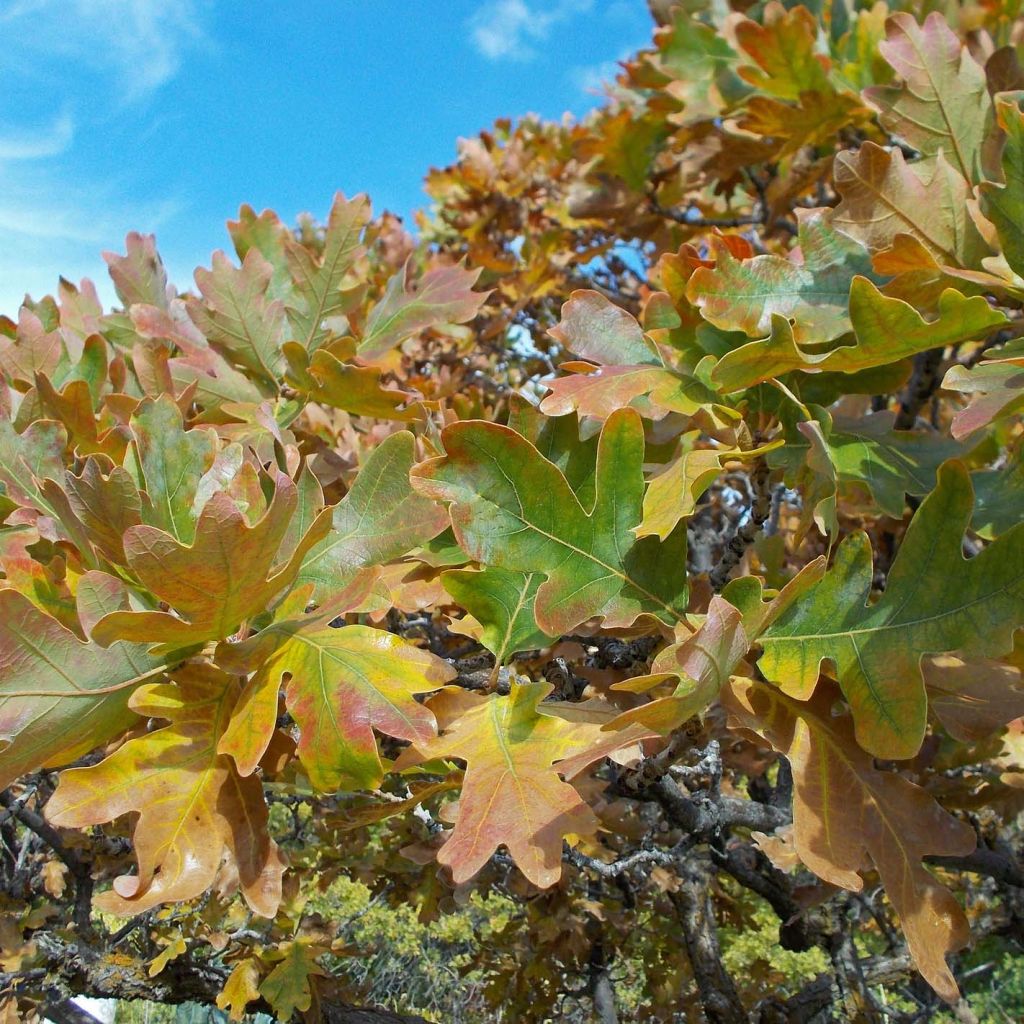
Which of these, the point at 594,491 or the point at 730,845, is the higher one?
the point at 594,491

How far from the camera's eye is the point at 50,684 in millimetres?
1038

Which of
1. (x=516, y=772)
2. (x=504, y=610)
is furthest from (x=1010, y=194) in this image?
(x=516, y=772)

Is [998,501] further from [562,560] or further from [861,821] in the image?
[562,560]

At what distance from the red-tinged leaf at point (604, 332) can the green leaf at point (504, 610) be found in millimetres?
341

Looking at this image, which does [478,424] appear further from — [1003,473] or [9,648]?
[1003,473]

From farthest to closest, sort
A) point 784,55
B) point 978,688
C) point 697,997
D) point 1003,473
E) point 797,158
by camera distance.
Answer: point 697,997, point 797,158, point 784,55, point 1003,473, point 978,688

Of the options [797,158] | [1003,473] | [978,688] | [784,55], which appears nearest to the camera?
[978,688]

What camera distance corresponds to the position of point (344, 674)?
107 centimetres

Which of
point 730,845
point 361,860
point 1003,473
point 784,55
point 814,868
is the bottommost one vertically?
point 730,845

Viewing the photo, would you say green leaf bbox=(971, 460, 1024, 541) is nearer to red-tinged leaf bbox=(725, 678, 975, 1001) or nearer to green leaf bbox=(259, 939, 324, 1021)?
red-tinged leaf bbox=(725, 678, 975, 1001)

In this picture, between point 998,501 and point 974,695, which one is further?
point 998,501

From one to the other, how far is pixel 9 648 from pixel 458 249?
4177 mm

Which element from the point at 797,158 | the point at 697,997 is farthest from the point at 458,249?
the point at 697,997

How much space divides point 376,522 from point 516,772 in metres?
0.41
